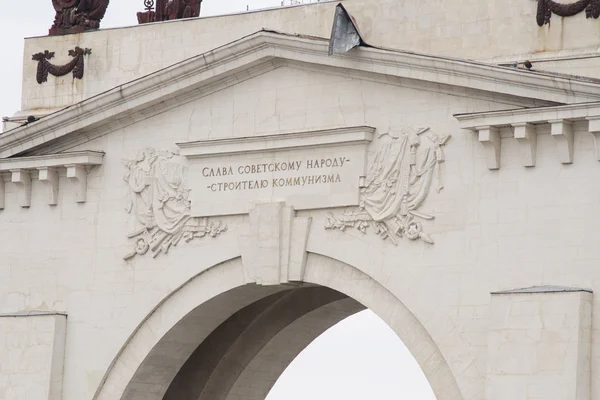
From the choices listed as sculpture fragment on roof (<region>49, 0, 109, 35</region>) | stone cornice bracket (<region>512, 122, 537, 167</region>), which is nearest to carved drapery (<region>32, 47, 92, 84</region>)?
sculpture fragment on roof (<region>49, 0, 109, 35</region>)

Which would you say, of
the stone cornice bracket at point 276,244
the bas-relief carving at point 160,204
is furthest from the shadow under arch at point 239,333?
the bas-relief carving at point 160,204

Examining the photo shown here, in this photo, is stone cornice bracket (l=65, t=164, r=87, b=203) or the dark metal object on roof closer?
the dark metal object on roof

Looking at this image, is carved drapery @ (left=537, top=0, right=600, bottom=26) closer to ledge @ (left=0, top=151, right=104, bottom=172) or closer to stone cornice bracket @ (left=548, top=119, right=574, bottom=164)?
stone cornice bracket @ (left=548, top=119, right=574, bottom=164)

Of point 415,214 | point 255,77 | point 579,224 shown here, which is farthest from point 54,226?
point 579,224

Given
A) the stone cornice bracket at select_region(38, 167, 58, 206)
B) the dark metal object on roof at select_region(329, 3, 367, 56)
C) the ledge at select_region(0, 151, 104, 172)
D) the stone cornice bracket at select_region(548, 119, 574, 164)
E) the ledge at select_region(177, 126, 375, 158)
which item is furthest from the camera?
the stone cornice bracket at select_region(38, 167, 58, 206)

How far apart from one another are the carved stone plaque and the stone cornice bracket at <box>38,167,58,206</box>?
8.70 feet

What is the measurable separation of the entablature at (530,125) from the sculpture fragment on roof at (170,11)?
7.06m

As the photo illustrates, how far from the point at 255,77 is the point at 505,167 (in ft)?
16.0

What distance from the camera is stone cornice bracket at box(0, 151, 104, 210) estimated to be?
29859 millimetres

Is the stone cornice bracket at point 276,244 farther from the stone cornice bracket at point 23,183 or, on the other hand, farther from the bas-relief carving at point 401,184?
the stone cornice bracket at point 23,183

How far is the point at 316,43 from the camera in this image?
27.3 metres

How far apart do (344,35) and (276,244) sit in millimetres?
3477

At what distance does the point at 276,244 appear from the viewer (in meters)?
27.9

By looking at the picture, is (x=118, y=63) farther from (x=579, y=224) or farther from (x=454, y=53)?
(x=579, y=224)
